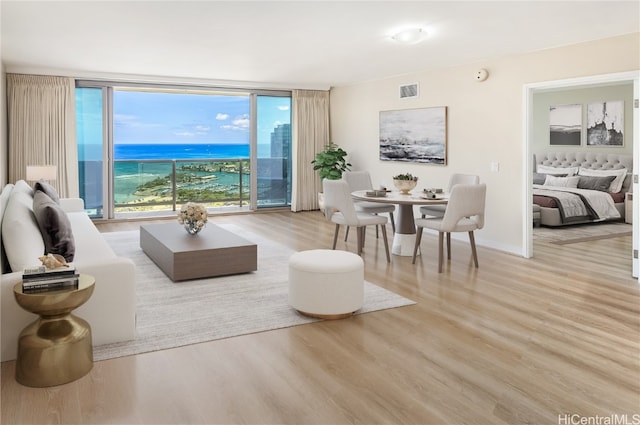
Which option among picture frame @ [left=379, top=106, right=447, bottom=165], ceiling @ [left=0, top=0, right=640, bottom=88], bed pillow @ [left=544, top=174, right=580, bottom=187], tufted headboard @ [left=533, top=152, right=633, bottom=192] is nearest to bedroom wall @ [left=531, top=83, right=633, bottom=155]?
tufted headboard @ [left=533, top=152, right=633, bottom=192]

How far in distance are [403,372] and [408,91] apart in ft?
18.6

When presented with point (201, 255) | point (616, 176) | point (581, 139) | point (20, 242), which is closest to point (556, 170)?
point (581, 139)

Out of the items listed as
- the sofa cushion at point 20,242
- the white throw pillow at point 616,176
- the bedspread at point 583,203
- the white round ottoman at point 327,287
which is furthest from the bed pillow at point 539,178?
the sofa cushion at point 20,242

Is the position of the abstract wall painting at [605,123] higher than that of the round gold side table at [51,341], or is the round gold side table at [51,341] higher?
the abstract wall painting at [605,123]

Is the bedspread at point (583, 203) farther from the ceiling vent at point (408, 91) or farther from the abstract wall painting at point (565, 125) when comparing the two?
the ceiling vent at point (408, 91)

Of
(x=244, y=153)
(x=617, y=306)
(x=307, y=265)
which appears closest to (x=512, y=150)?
(x=617, y=306)

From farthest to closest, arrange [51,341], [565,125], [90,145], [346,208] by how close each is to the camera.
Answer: [565,125] < [90,145] < [346,208] < [51,341]

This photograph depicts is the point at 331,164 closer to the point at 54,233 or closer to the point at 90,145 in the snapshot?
the point at 90,145

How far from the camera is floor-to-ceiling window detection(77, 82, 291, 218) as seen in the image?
8359 millimetres

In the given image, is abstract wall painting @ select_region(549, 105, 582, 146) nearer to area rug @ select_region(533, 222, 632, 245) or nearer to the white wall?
area rug @ select_region(533, 222, 632, 245)

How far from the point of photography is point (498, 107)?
251 inches

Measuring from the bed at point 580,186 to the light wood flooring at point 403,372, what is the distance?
11.7ft

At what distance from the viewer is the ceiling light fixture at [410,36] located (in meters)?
4.91

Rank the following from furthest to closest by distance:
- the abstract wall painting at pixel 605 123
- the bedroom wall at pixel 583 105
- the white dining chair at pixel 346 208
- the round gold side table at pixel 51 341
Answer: the abstract wall painting at pixel 605 123 < the bedroom wall at pixel 583 105 < the white dining chair at pixel 346 208 < the round gold side table at pixel 51 341
